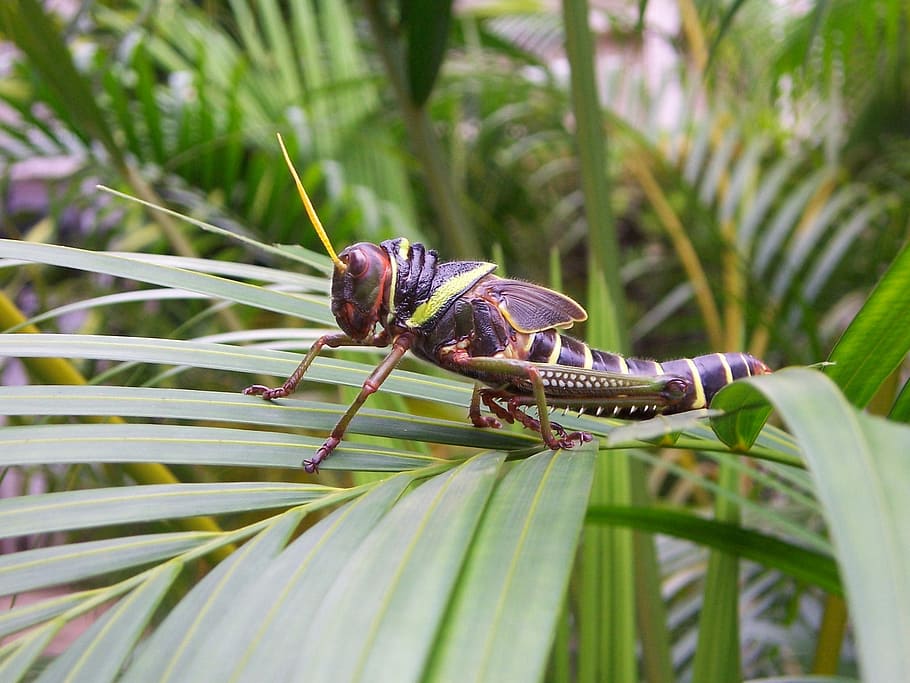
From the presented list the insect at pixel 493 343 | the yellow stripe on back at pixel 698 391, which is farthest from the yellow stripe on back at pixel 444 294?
the yellow stripe on back at pixel 698 391

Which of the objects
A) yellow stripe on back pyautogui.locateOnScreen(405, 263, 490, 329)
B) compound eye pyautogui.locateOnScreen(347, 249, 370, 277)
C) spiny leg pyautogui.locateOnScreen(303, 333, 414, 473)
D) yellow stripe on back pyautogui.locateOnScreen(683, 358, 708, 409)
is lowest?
yellow stripe on back pyautogui.locateOnScreen(683, 358, 708, 409)

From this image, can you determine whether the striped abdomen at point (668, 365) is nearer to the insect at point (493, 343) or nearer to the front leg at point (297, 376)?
the insect at point (493, 343)

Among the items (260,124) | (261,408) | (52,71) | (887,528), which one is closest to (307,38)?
(260,124)

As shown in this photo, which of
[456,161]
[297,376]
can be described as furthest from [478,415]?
[456,161]

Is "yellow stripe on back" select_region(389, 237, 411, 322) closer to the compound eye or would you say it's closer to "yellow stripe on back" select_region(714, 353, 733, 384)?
the compound eye

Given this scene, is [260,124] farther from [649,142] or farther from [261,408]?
[261,408]

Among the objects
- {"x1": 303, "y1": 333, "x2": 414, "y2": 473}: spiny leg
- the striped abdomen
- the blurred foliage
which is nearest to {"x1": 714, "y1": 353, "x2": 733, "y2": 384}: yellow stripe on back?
the striped abdomen

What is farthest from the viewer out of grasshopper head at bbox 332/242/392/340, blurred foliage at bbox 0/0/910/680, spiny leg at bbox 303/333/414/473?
blurred foliage at bbox 0/0/910/680

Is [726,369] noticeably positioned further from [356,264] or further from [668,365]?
[356,264]
